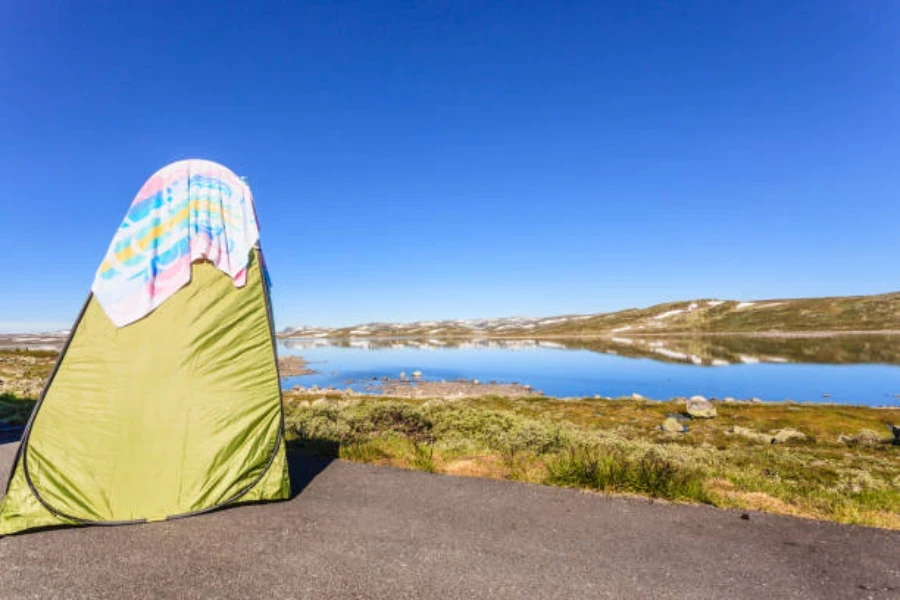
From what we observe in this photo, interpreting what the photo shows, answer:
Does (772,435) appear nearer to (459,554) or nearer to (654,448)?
(654,448)

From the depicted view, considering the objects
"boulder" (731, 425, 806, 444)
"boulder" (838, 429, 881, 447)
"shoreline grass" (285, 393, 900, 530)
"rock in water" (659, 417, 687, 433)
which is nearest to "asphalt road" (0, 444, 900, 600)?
"shoreline grass" (285, 393, 900, 530)

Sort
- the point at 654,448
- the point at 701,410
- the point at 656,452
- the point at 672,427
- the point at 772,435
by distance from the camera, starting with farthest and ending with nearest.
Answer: the point at 701,410, the point at 672,427, the point at 772,435, the point at 654,448, the point at 656,452

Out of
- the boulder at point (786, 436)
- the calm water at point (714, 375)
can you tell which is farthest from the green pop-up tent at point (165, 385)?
the calm water at point (714, 375)

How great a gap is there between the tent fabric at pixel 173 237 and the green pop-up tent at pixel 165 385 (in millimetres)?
18

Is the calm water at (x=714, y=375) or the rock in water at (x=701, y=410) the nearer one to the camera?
the rock in water at (x=701, y=410)

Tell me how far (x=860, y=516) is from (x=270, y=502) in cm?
945

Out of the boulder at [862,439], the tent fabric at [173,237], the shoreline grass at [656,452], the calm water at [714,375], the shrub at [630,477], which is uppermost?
the tent fabric at [173,237]

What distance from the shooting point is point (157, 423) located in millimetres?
7371

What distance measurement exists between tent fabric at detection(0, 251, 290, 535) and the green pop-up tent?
0.02 metres

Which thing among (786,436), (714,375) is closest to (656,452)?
(786,436)

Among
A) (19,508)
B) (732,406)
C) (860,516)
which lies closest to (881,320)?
(732,406)

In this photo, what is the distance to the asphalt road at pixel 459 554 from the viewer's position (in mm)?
4965

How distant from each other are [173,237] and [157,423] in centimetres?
313

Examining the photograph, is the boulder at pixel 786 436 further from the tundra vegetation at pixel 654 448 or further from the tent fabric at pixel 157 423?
the tent fabric at pixel 157 423
